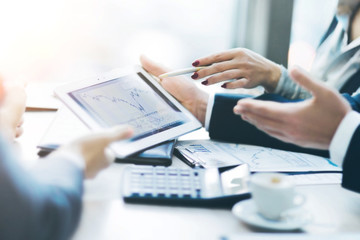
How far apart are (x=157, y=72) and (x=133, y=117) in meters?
0.18

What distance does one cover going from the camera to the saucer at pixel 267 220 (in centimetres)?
62

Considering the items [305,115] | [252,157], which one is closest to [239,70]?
[252,157]

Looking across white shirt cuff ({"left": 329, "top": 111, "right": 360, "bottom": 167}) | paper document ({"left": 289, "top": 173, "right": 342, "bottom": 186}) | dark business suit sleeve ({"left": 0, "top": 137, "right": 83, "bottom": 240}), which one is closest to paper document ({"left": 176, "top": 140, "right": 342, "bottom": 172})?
paper document ({"left": 289, "top": 173, "right": 342, "bottom": 186})

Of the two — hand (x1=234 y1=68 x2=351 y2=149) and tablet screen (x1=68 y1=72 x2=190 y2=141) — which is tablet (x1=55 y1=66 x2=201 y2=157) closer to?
tablet screen (x1=68 y1=72 x2=190 y2=141)

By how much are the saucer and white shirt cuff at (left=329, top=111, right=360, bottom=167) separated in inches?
5.2

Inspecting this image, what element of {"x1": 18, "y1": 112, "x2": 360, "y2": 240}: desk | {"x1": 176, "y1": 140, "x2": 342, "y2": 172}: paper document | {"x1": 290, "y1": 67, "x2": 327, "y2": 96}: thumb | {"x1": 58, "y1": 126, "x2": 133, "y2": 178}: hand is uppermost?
{"x1": 290, "y1": 67, "x2": 327, "y2": 96}: thumb

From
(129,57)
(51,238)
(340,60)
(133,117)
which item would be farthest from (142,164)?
(129,57)

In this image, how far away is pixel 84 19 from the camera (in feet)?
6.77

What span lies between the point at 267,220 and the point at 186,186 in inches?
5.9

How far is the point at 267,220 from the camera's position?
0.64 metres

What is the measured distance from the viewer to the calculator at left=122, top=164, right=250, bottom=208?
0.70 metres

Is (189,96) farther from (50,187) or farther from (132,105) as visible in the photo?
(50,187)

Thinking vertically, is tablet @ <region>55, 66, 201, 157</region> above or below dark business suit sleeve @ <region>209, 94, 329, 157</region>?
above

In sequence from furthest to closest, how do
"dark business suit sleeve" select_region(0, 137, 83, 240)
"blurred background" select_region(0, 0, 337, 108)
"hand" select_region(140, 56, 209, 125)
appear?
"blurred background" select_region(0, 0, 337, 108), "hand" select_region(140, 56, 209, 125), "dark business suit sleeve" select_region(0, 137, 83, 240)
